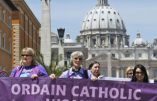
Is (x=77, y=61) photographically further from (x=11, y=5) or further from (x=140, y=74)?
(x=11, y=5)

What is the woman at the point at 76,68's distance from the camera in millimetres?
9086

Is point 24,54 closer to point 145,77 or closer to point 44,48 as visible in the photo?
point 145,77

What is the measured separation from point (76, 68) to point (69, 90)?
0.42 metres

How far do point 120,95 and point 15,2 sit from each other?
4026 cm

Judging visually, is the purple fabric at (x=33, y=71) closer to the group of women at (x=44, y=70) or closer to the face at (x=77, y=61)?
the group of women at (x=44, y=70)

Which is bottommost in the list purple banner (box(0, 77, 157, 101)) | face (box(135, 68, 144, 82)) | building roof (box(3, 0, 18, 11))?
purple banner (box(0, 77, 157, 101))

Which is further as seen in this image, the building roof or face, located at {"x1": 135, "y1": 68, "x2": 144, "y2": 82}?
the building roof

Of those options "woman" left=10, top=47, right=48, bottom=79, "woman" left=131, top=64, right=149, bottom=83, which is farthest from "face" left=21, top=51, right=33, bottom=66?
"woman" left=131, top=64, right=149, bottom=83

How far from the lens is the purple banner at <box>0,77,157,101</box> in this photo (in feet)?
29.0

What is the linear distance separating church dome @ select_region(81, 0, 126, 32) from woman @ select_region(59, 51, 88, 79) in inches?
6986

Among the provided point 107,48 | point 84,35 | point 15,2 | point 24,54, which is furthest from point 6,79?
point 84,35

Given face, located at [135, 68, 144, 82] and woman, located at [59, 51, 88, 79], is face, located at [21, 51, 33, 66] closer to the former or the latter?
woman, located at [59, 51, 88, 79]

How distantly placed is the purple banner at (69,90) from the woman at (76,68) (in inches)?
10.7

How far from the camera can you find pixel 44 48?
37031mm
